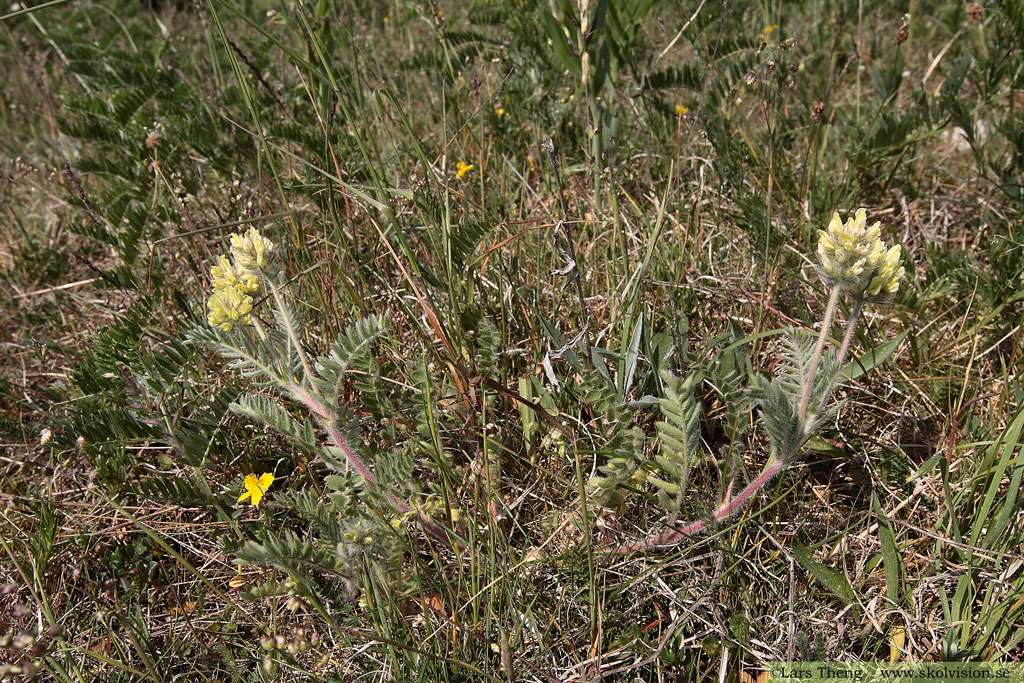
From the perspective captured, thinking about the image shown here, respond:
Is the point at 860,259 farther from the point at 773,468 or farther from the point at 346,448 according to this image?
the point at 346,448

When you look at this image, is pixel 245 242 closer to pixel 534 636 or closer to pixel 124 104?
pixel 534 636

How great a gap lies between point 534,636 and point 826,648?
2.12 feet

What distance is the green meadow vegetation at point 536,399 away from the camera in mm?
1594

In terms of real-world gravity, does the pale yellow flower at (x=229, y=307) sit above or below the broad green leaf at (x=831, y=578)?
above

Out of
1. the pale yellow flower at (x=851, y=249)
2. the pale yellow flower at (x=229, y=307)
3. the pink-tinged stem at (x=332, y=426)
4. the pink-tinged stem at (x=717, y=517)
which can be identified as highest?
the pale yellow flower at (x=229, y=307)

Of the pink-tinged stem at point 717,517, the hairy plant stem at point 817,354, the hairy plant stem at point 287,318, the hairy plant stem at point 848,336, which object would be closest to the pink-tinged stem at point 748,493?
the pink-tinged stem at point 717,517

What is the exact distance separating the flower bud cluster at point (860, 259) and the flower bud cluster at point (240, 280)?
3.68 ft

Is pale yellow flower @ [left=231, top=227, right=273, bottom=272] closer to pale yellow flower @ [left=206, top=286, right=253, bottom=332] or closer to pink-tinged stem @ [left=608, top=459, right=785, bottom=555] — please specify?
pale yellow flower @ [left=206, top=286, right=253, bottom=332]

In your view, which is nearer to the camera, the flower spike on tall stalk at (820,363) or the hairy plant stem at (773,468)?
the flower spike on tall stalk at (820,363)

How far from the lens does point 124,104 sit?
2885 mm

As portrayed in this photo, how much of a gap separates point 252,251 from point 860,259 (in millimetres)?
1208

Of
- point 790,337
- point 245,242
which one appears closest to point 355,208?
point 245,242

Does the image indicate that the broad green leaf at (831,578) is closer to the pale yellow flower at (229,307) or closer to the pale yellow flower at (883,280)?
the pale yellow flower at (883,280)

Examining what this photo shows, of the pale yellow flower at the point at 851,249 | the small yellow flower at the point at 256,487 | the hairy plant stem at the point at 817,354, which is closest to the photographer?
the pale yellow flower at the point at 851,249
